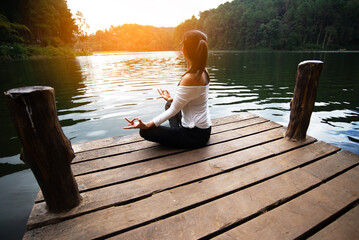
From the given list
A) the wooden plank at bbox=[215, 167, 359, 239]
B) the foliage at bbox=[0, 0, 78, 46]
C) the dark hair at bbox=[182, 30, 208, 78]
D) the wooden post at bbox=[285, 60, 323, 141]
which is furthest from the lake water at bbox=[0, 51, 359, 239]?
the foliage at bbox=[0, 0, 78, 46]

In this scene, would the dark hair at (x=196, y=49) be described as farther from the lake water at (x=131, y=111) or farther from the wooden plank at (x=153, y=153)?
the lake water at (x=131, y=111)

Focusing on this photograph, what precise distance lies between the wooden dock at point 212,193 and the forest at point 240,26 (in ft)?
115

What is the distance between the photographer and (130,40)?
126 metres

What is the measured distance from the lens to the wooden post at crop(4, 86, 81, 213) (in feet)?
4.32

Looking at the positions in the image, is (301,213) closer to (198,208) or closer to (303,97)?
(198,208)

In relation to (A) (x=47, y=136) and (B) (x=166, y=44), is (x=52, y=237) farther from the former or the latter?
(B) (x=166, y=44)

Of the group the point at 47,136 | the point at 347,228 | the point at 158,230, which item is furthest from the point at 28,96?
the point at 347,228

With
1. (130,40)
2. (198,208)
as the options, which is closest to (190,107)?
(198,208)

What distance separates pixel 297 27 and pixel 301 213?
74.1 meters

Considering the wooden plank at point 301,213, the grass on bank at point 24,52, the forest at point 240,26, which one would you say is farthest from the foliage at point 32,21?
the wooden plank at point 301,213

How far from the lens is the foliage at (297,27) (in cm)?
5461

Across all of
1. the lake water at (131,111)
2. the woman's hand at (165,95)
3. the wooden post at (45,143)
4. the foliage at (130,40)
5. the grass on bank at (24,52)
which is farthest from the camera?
the foliage at (130,40)

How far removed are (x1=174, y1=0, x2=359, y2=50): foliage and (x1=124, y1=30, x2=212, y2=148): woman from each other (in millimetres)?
68199

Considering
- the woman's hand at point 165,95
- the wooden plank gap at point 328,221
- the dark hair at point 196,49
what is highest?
the dark hair at point 196,49
